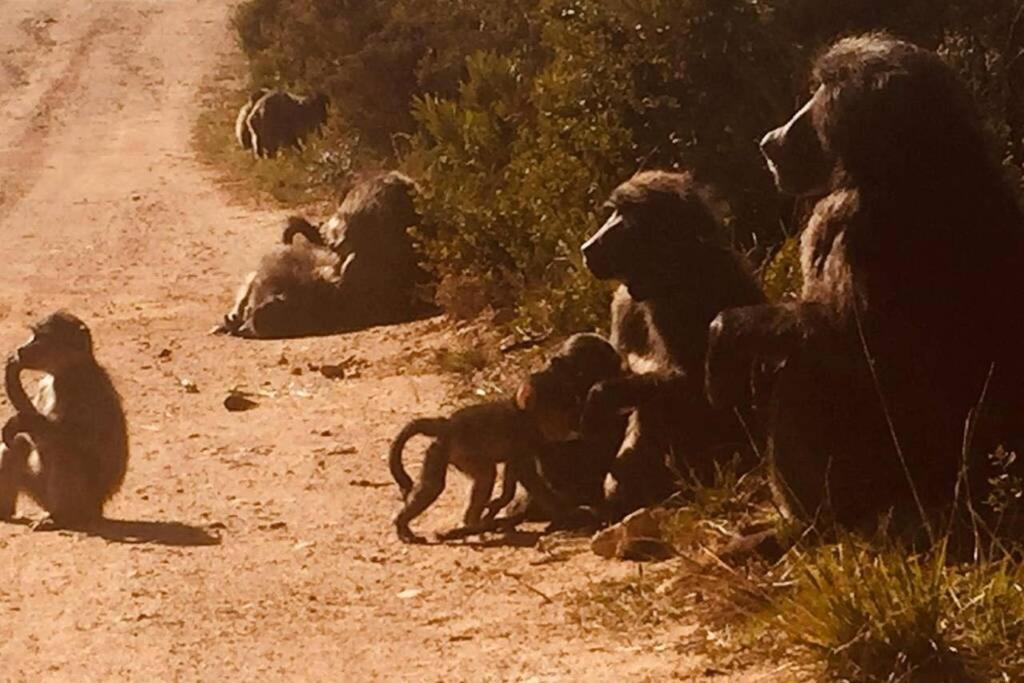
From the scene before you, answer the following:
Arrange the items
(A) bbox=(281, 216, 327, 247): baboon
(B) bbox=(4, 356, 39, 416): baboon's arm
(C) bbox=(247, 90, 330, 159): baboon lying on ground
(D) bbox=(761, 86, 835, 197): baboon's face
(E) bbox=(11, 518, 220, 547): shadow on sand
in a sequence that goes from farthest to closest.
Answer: (C) bbox=(247, 90, 330, 159): baboon lying on ground, (A) bbox=(281, 216, 327, 247): baboon, (B) bbox=(4, 356, 39, 416): baboon's arm, (E) bbox=(11, 518, 220, 547): shadow on sand, (D) bbox=(761, 86, 835, 197): baboon's face

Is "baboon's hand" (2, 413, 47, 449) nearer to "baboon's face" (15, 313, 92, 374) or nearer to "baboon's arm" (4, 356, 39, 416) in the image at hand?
"baboon's arm" (4, 356, 39, 416)

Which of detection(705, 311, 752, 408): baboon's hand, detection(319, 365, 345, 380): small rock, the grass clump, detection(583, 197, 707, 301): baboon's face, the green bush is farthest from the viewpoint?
detection(319, 365, 345, 380): small rock

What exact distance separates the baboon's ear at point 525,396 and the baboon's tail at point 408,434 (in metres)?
0.28

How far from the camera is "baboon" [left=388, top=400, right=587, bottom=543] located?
314 inches

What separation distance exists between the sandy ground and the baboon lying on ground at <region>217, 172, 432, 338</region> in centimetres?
28

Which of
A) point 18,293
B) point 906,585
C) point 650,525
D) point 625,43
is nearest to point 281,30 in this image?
point 18,293

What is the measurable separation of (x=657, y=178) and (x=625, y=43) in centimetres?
317

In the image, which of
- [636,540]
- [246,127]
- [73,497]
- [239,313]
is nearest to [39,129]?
[246,127]

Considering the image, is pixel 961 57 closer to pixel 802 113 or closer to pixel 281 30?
pixel 802 113

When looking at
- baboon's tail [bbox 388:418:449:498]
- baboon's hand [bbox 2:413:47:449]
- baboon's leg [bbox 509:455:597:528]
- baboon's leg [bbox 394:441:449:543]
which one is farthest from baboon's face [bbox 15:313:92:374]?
baboon's leg [bbox 509:455:597:528]

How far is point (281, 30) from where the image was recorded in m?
27.3

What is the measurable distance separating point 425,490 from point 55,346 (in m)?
1.97

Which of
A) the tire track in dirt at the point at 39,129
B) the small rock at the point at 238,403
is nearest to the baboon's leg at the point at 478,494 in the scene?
the small rock at the point at 238,403

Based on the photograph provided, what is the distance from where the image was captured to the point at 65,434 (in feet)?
29.5
